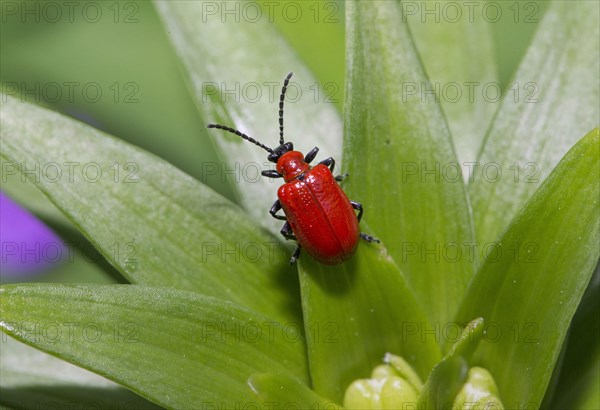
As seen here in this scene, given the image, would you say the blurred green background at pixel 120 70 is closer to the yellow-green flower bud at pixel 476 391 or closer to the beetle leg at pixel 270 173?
the beetle leg at pixel 270 173

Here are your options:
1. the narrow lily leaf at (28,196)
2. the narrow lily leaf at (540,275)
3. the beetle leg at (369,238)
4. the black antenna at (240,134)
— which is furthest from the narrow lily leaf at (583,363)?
the narrow lily leaf at (28,196)

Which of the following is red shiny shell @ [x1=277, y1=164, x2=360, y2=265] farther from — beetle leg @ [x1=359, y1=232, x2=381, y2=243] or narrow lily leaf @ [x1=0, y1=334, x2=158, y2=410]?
narrow lily leaf @ [x1=0, y1=334, x2=158, y2=410]

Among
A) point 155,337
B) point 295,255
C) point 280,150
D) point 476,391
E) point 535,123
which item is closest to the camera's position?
point 155,337

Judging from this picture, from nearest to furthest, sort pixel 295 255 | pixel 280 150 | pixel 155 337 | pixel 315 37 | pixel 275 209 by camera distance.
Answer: pixel 155 337 < pixel 295 255 < pixel 275 209 < pixel 280 150 < pixel 315 37

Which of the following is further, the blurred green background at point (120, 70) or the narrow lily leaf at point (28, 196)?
the blurred green background at point (120, 70)

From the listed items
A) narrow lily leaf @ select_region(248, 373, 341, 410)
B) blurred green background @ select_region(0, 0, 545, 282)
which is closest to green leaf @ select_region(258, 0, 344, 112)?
blurred green background @ select_region(0, 0, 545, 282)

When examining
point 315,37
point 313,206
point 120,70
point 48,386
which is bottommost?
point 48,386

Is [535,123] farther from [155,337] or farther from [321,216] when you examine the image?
[155,337]

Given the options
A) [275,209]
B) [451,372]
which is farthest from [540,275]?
[275,209]
